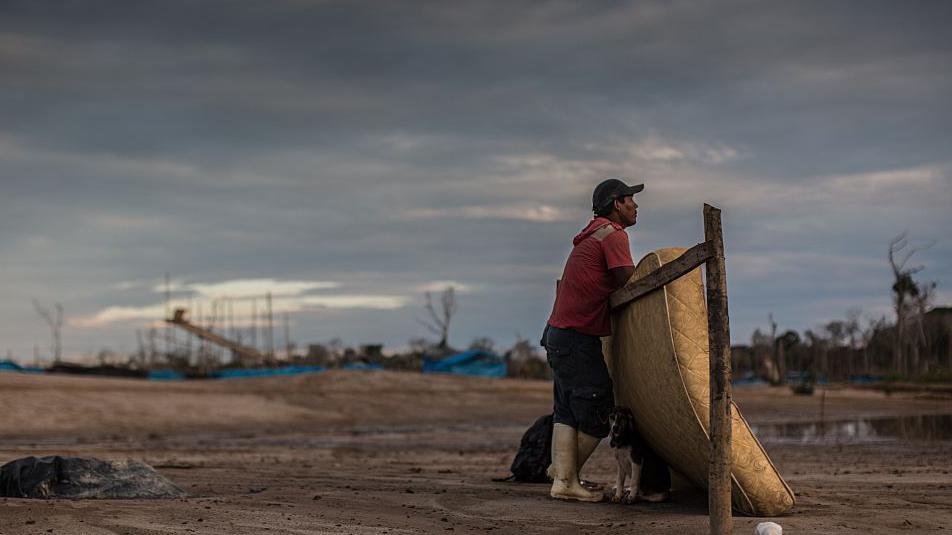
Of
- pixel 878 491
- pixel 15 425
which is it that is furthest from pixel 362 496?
pixel 15 425

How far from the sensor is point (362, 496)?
9.09 metres

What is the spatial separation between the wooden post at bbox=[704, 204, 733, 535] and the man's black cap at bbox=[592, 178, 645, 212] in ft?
5.63

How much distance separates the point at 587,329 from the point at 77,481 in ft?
15.8

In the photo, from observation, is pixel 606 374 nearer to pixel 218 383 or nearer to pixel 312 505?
pixel 312 505

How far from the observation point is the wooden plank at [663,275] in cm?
664

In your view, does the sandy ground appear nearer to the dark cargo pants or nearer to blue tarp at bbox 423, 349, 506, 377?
the dark cargo pants

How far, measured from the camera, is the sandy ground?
288 inches

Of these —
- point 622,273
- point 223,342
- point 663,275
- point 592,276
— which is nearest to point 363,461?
point 592,276

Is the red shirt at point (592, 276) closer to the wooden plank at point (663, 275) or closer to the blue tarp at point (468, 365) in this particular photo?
the wooden plank at point (663, 275)

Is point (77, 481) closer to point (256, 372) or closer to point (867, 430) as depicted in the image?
point (867, 430)

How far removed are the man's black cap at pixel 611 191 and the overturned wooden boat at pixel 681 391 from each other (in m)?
0.57

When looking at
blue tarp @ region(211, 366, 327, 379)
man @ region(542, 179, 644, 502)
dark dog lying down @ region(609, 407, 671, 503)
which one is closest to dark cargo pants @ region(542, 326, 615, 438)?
man @ region(542, 179, 644, 502)

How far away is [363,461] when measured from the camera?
15094mm

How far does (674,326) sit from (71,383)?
91.1 ft
